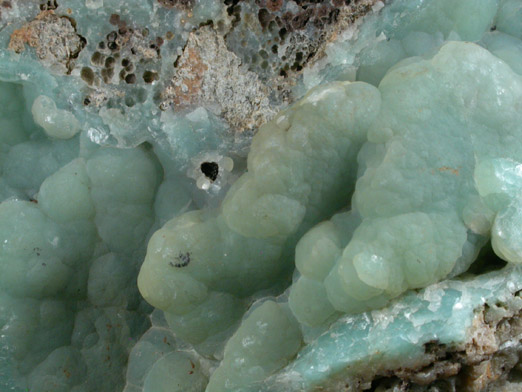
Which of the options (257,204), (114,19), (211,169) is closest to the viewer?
(257,204)

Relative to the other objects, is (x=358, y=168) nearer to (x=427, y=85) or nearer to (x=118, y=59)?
(x=427, y=85)

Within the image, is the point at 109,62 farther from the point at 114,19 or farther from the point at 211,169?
the point at 211,169

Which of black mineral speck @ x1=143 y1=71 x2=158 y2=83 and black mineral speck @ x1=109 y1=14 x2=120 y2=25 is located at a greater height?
black mineral speck @ x1=109 y1=14 x2=120 y2=25

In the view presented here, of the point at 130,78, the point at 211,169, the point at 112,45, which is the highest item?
the point at 112,45

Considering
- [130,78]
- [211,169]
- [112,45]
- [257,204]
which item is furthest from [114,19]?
[257,204]

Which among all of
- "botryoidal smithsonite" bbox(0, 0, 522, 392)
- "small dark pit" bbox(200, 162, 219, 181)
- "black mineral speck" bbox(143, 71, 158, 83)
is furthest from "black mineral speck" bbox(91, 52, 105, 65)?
"small dark pit" bbox(200, 162, 219, 181)

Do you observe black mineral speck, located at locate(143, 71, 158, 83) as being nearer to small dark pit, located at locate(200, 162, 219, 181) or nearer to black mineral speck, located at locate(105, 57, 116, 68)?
black mineral speck, located at locate(105, 57, 116, 68)

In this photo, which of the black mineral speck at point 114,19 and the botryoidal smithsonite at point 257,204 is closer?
the botryoidal smithsonite at point 257,204

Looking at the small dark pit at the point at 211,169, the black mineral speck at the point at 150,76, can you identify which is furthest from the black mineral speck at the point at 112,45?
the small dark pit at the point at 211,169

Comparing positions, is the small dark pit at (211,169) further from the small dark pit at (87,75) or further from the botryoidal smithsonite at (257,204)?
the small dark pit at (87,75)
